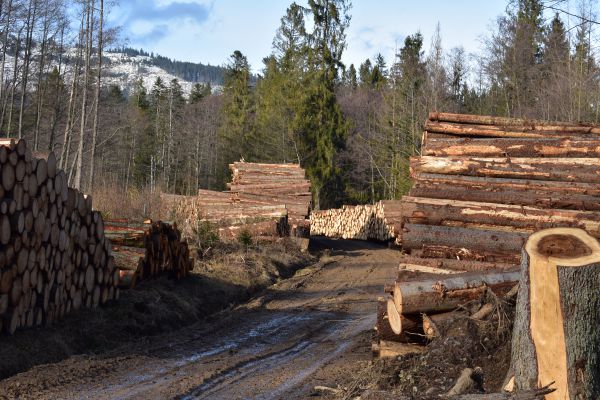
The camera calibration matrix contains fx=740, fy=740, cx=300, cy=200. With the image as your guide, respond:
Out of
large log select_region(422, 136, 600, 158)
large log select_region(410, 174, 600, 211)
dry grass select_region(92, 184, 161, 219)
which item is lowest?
dry grass select_region(92, 184, 161, 219)

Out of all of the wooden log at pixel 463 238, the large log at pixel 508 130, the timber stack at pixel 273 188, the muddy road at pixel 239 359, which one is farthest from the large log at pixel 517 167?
the timber stack at pixel 273 188

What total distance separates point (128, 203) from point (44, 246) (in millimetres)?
16632

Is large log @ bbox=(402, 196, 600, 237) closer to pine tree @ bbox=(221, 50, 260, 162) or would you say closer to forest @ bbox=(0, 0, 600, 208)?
forest @ bbox=(0, 0, 600, 208)

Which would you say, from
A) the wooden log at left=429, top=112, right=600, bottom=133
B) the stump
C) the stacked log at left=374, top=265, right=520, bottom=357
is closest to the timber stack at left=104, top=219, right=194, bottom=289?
the wooden log at left=429, top=112, right=600, bottom=133

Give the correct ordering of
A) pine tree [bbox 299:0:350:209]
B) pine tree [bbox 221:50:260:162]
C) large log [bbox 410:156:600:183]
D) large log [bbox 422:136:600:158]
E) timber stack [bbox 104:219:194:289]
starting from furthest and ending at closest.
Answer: pine tree [bbox 221:50:260:162] → pine tree [bbox 299:0:350:209] → timber stack [bbox 104:219:194:289] → large log [bbox 422:136:600:158] → large log [bbox 410:156:600:183]

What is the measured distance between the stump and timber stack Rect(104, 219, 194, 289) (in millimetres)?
8403

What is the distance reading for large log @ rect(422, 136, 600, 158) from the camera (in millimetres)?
9758

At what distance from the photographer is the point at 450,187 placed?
948 cm

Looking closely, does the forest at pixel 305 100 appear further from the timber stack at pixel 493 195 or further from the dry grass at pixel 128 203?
the timber stack at pixel 493 195

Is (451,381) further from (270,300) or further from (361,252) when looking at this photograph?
(361,252)

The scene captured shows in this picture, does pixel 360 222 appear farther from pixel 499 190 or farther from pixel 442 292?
pixel 442 292

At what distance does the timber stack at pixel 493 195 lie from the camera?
351 inches

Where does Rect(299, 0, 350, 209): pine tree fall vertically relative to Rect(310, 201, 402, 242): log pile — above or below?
above

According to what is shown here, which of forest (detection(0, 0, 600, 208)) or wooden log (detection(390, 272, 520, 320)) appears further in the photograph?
forest (detection(0, 0, 600, 208))
